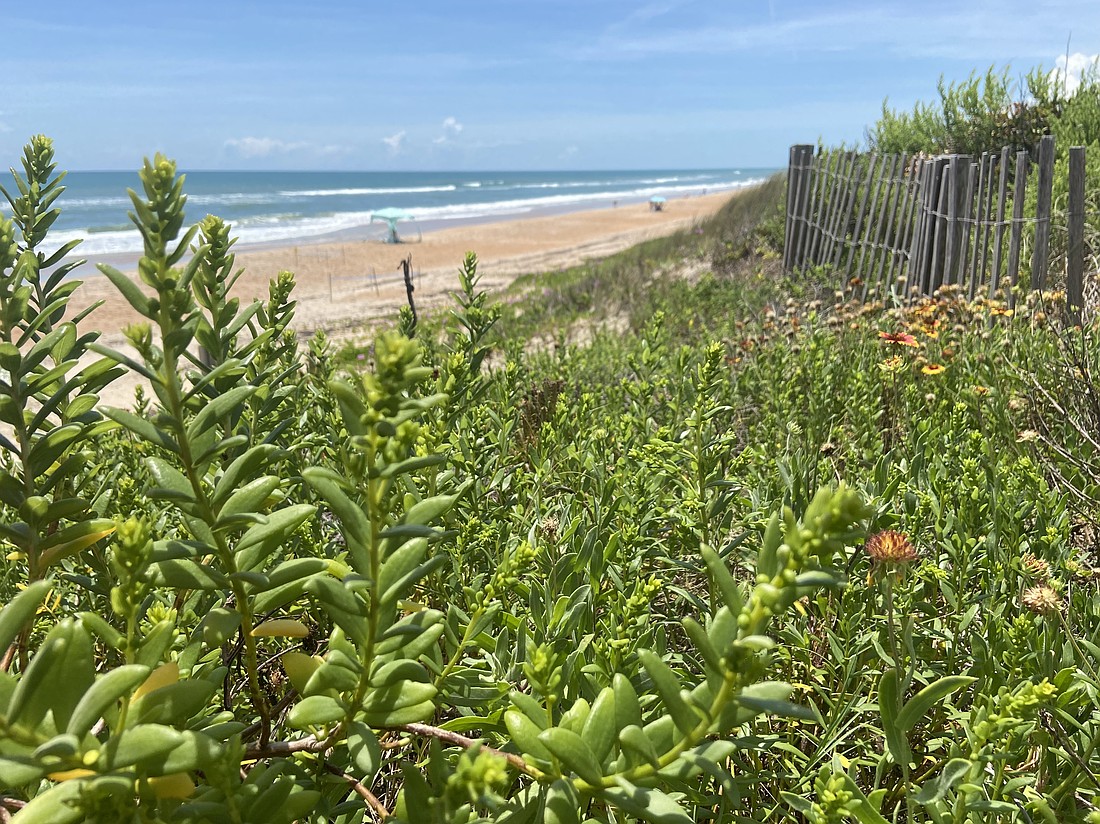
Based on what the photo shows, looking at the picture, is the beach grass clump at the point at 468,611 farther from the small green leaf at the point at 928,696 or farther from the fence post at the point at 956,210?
the fence post at the point at 956,210

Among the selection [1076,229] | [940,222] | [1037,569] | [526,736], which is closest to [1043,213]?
[1076,229]

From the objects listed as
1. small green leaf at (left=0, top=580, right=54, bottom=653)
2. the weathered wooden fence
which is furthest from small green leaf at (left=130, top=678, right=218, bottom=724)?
the weathered wooden fence

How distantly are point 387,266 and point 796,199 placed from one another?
1500cm

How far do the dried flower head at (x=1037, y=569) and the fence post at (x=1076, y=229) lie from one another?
13.5 feet

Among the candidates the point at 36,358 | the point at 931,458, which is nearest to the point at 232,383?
the point at 36,358

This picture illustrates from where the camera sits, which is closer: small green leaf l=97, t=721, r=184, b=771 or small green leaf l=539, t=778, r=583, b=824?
small green leaf l=97, t=721, r=184, b=771

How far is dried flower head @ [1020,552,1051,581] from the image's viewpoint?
1730 millimetres

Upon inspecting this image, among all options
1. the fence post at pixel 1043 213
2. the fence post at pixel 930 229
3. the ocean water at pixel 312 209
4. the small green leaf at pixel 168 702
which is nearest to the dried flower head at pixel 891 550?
the small green leaf at pixel 168 702

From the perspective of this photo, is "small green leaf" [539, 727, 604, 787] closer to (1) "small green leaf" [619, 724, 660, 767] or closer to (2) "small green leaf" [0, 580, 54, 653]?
(1) "small green leaf" [619, 724, 660, 767]

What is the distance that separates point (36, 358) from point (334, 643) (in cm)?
57

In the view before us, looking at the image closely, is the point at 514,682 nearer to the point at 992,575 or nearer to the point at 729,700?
the point at 729,700

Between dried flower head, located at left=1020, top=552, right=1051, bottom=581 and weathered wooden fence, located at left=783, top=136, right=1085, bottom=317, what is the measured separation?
3.33 metres

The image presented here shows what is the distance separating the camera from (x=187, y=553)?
928mm

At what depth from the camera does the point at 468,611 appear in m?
1.75
